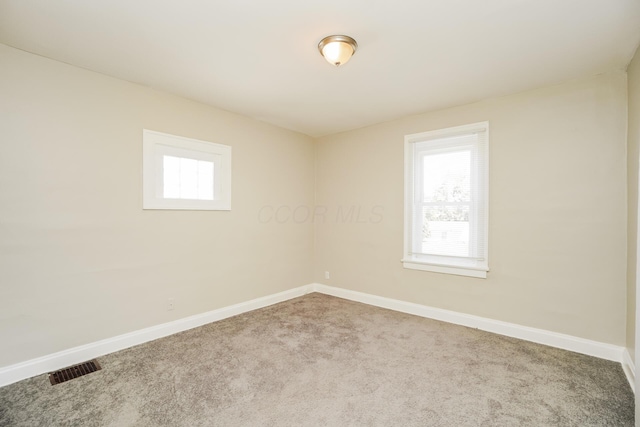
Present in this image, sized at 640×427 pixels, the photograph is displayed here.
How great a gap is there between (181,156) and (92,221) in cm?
107

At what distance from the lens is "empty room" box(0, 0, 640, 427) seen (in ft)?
6.55

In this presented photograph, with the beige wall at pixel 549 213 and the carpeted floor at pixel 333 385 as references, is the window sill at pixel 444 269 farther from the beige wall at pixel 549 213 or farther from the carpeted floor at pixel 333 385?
the carpeted floor at pixel 333 385

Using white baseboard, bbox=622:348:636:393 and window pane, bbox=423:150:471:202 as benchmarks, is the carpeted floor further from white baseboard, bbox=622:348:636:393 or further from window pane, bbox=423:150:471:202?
window pane, bbox=423:150:471:202

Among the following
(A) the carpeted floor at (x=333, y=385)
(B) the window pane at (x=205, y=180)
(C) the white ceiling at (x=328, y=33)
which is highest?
(C) the white ceiling at (x=328, y=33)

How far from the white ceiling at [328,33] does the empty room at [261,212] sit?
0.8 inches

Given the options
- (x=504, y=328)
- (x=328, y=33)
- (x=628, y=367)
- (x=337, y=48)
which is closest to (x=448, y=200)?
(x=504, y=328)

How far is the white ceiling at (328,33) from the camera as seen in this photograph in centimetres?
188

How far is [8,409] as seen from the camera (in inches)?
76.5

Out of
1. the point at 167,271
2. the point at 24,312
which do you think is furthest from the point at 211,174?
the point at 24,312

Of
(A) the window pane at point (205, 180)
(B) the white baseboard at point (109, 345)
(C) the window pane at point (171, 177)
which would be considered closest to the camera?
(B) the white baseboard at point (109, 345)

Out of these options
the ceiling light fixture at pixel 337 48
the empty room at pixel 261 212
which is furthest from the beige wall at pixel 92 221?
Result: the ceiling light fixture at pixel 337 48

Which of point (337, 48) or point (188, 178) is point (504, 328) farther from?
point (188, 178)

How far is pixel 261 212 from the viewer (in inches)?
164

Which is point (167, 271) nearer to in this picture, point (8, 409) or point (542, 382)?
point (8, 409)
